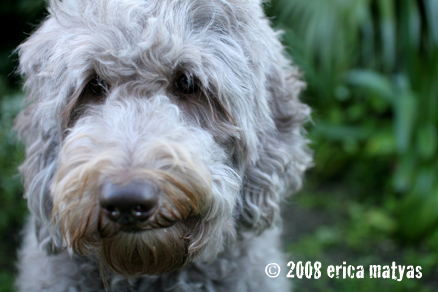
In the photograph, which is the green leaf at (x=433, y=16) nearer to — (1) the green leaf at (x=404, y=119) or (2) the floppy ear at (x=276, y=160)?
(1) the green leaf at (x=404, y=119)

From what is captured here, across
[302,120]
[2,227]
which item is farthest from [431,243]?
[2,227]

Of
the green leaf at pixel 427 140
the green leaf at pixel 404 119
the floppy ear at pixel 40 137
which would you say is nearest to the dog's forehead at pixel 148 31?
the floppy ear at pixel 40 137

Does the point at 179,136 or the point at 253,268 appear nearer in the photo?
the point at 179,136

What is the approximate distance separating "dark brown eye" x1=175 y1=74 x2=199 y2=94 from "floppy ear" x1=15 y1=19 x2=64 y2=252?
584 mm

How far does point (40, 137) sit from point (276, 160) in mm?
1248

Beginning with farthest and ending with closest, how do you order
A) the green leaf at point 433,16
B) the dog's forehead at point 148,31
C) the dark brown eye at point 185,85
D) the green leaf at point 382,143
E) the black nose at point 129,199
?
the green leaf at point 382,143
the green leaf at point 433,16
the dark brown eye at point 185,85
the dog's forehead at point 148,31
the black nose at point 129,199

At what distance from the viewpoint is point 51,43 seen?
191 centimetres

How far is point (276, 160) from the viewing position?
2195 mm

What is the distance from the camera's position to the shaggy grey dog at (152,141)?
5.10 feet

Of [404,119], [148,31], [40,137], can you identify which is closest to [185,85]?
[148,31]

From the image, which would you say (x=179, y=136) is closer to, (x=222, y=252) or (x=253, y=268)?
(x=222, y=252)

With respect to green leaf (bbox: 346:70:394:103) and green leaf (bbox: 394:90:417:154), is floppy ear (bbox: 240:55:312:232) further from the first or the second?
green leaf (bbox: 346:70:394:103)

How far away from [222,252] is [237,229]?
151 mm

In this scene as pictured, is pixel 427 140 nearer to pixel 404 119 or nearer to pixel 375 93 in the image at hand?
pixel 404 119
